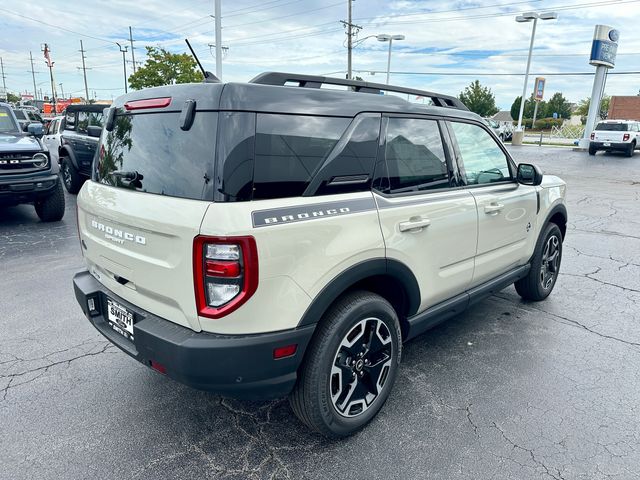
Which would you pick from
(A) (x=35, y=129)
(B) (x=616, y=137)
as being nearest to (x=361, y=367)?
(A) (x=35, y=129)

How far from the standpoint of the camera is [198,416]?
274 centimetres

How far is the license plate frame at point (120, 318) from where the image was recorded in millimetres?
2420

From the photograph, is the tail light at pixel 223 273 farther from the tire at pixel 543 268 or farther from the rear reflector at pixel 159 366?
the tire at pixel 543 268

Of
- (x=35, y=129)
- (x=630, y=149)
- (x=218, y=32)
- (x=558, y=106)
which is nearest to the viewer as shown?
(x=35, y=129)

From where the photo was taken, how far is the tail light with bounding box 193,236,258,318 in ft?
6.31

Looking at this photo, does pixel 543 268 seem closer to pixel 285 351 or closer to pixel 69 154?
pixel 285 351

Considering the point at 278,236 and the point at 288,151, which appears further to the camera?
the point at 288,151

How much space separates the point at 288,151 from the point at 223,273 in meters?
0.67

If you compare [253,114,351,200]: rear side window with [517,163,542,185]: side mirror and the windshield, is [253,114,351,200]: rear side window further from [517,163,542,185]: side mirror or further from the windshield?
the windshield

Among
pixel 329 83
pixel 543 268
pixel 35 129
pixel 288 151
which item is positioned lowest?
pixel 543 268

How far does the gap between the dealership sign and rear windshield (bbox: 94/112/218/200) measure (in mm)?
30990

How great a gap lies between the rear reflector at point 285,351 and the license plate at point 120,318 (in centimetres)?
87

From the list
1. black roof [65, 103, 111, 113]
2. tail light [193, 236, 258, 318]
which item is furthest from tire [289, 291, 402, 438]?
black roof [65, 103, 111, 113]

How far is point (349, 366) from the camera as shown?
2.49 meters
